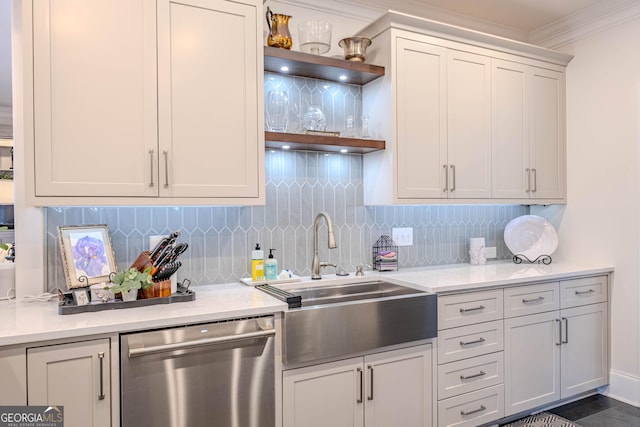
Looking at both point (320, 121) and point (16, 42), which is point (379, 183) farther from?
point (16, 42)

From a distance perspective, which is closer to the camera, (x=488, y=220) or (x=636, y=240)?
→ (x=636, y=240)

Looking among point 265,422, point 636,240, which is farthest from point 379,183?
point 636,240

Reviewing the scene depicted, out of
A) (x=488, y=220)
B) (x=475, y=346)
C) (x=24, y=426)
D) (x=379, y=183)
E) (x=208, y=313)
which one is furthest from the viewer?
(x=488, y=220)

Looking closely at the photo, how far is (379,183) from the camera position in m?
2.70

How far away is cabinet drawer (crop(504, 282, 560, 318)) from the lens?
257cm

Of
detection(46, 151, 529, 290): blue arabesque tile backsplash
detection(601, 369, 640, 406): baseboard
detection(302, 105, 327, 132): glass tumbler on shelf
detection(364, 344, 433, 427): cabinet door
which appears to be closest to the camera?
detection(364, 344, 433, 427): cabinet door

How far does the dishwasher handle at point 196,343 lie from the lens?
5.28 feet

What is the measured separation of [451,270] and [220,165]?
5.60 feet

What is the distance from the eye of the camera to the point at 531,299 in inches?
104

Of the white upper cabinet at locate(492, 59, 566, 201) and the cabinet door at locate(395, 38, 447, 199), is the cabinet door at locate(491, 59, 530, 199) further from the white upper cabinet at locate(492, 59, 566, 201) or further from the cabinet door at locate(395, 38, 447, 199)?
the cabinet door at locate(395, 38, 447, 199)

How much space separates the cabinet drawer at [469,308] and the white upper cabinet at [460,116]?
2.08 ft

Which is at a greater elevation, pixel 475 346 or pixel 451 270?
pixel 451 270

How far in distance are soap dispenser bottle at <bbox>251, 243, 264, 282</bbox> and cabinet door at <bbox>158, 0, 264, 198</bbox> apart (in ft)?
1.34

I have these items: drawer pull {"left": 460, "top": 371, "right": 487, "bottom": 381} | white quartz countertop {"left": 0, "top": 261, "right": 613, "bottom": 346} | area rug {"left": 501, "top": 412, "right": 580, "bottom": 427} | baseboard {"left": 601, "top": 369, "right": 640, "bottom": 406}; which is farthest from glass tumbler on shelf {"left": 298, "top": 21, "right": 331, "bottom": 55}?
baseboard {"left": 601, "top": 369, "right": 640, "bottom": 406}
